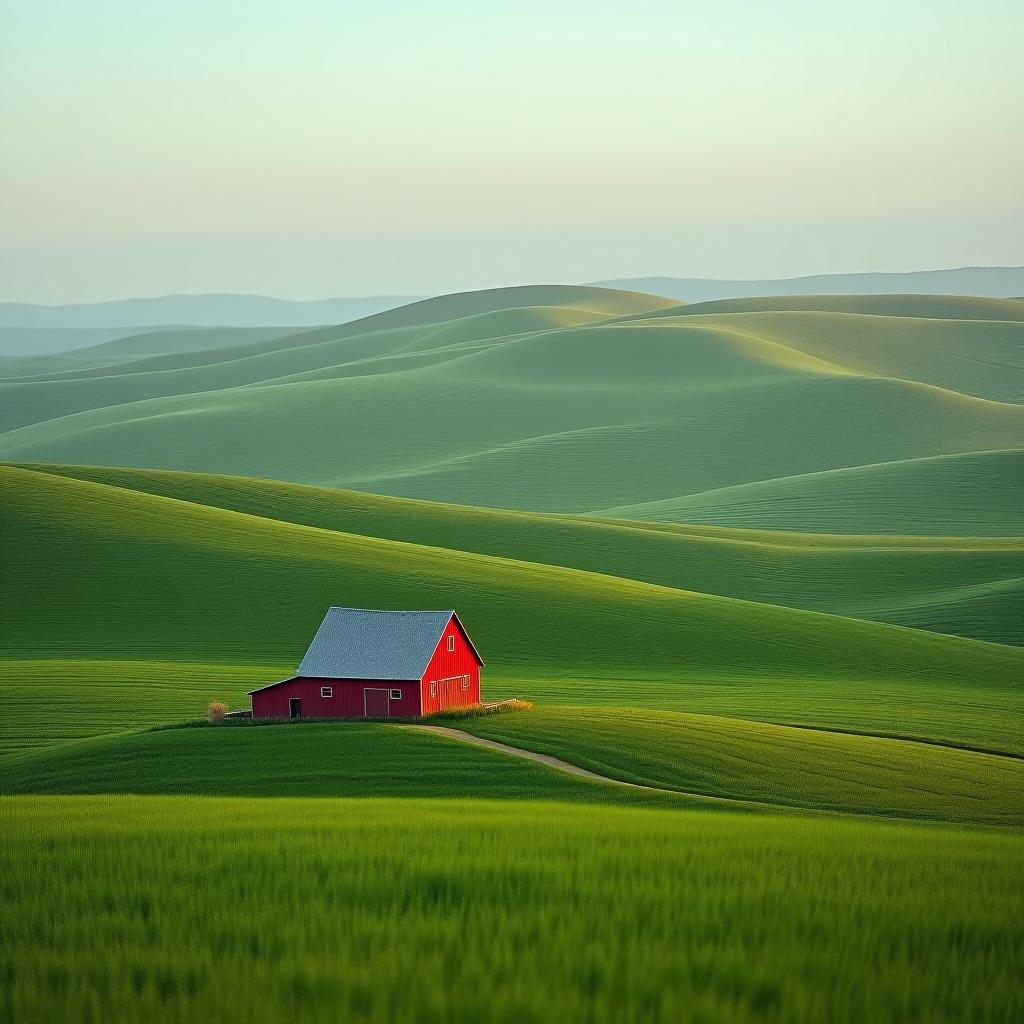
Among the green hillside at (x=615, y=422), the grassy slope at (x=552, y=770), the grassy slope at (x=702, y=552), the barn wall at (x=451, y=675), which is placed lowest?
the grassy slope at (x=552, y=770)

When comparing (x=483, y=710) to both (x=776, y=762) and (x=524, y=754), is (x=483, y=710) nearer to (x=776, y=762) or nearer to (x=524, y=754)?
(x=524, y=754)

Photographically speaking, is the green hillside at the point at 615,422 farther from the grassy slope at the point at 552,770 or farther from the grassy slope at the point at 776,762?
the grassy slope at the point at 552,770

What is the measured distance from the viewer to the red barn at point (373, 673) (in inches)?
1240

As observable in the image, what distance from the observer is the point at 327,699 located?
105ft

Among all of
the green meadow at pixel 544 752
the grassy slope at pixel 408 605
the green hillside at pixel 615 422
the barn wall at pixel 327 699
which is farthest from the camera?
the green hillside at pixel 615 422

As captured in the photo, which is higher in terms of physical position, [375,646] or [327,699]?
[375,646]

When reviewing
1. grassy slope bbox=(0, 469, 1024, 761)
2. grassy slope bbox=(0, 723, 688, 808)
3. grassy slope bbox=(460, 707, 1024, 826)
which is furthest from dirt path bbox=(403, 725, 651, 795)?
grassy slope bbox=(0, 469, 1024, 761)

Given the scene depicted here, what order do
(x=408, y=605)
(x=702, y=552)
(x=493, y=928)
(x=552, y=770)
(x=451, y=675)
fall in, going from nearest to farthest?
(x=493, y=928)
(x=552, y=770)
(x=451, y=675)
(x=408, y=605)
(x=702, y=552)

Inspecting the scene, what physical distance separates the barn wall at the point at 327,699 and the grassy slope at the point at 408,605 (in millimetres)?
3231

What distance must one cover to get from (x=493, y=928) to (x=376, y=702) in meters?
24.1

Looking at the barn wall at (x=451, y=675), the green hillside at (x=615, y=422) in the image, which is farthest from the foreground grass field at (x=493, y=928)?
the green hillside at (x=615, y=422)

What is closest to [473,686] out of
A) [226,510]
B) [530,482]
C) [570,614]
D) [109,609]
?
[570,614]

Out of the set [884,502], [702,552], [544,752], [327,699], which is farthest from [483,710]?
[884,502]

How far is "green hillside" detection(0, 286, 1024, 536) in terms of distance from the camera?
11612 centimetres
